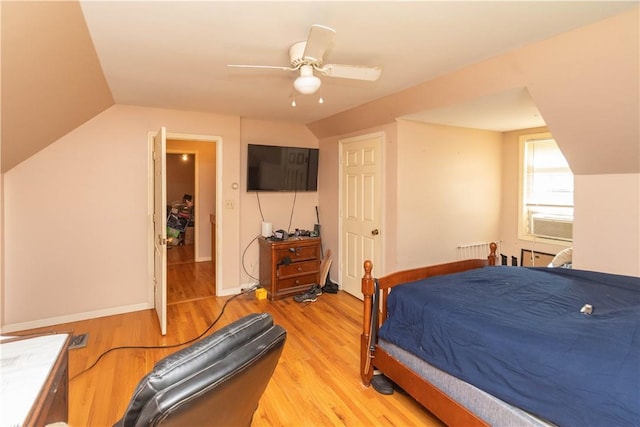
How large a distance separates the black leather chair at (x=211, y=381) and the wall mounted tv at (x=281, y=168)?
3334mm

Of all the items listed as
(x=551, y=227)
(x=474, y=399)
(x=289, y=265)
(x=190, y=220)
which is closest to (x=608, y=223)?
(x=551, y=227)

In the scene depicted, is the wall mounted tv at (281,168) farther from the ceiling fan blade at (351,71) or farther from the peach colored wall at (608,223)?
the peach colored wall at (608,223)

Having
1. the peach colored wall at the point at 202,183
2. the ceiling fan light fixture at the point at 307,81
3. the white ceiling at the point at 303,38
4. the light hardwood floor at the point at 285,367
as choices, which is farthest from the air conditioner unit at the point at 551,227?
the peach colored wall at the point at 202,183

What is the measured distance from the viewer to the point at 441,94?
9.10 feet

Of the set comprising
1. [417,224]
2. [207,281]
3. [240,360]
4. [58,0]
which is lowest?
[207,281]

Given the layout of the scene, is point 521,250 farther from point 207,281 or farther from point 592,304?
point 207,281

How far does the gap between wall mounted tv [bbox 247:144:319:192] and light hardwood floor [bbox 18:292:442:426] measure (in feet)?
5.15

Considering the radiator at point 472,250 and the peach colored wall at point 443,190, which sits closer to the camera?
the peach colored wall at point 443,190

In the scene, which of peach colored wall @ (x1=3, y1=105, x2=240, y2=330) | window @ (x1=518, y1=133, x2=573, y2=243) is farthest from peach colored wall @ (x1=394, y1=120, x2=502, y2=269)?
peach colored wall @ (x1=3, y1=105, x2=240, y2=330)

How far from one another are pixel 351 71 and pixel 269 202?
276 centimetres

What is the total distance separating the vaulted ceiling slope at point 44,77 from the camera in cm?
157

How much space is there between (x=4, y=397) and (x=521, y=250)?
491 cm

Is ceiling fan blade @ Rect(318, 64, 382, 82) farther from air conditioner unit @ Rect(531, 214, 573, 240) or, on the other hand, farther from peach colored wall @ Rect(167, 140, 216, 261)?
peach colored wall @ Rect(167, 140, 216, 261)

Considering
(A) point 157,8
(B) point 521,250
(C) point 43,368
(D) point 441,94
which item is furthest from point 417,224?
(C) point 43,368
